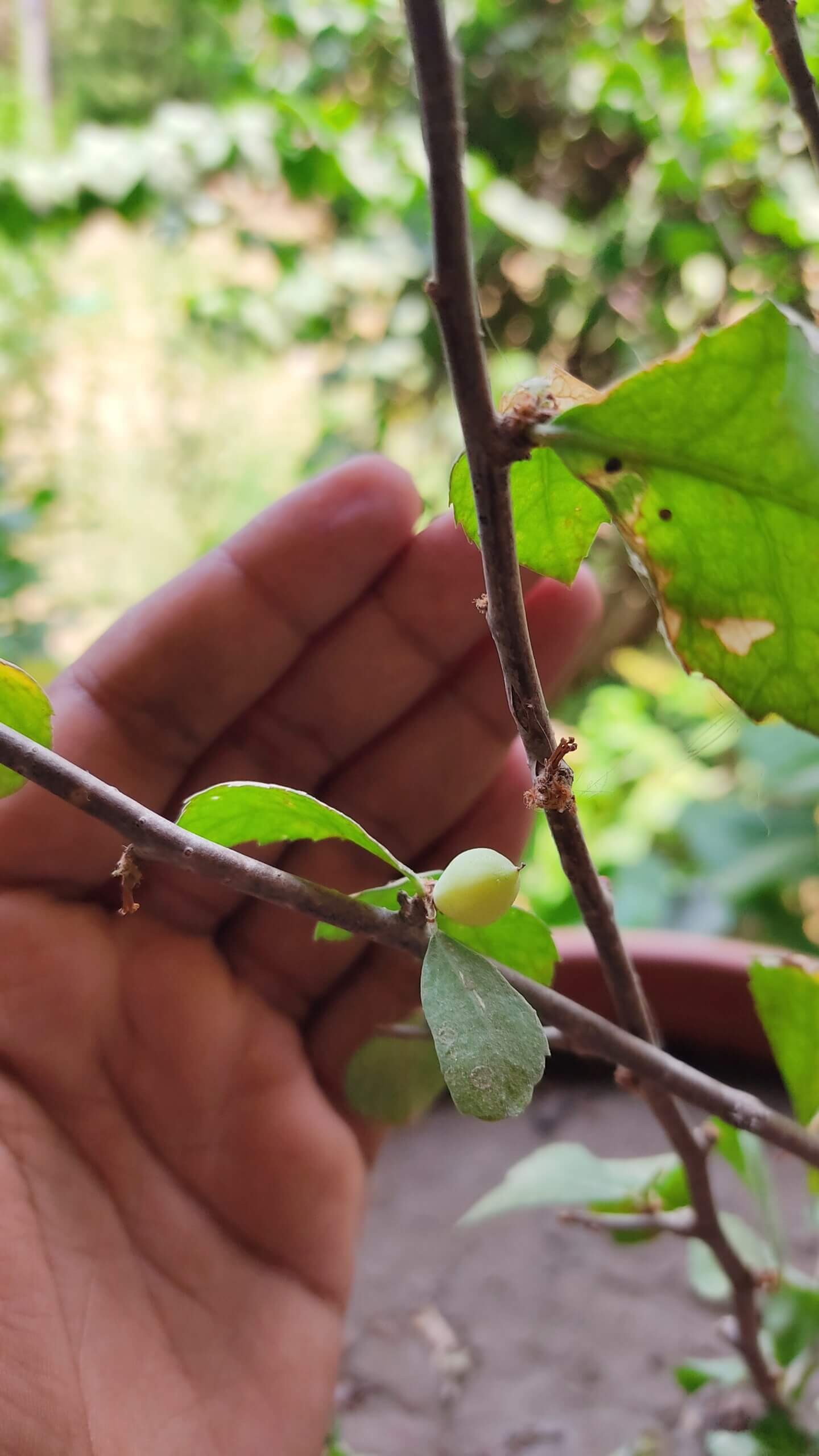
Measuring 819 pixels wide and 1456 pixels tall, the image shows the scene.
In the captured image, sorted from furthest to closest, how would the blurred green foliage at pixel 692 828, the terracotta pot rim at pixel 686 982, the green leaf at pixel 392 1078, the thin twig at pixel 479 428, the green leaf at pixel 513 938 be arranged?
the blurred green foliage at pixel 692 828 → the terracotta pot rim at pixel 686 982 → the green leaf at pixel 392 1078 → the green leaf at pixel 513 938 → the thin twig at pixel 479 428

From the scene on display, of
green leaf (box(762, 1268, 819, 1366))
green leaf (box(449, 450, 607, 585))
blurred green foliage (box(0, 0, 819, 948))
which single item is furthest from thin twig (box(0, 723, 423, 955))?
blurred green foliage (box(0, 0, 819, 948))

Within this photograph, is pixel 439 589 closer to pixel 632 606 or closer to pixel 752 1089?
pixel 752 1089

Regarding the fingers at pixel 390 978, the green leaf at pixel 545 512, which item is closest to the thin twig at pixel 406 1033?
the fingers at pixel 390 978

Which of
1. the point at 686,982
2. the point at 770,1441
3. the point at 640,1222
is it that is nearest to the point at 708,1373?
the point at 770,1441

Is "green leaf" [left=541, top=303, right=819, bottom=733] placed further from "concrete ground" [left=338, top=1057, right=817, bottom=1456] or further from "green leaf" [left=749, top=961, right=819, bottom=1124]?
"concrete ground" [left=338, top=1057, right=817, bottom=1456]

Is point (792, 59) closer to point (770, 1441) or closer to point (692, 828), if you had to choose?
point (770, 1441)

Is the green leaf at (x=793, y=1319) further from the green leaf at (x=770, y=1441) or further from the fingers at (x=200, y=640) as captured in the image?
the fingers at (x=200, y=640)

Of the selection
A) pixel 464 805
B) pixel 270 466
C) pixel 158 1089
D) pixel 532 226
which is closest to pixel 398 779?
pixel 464 805
